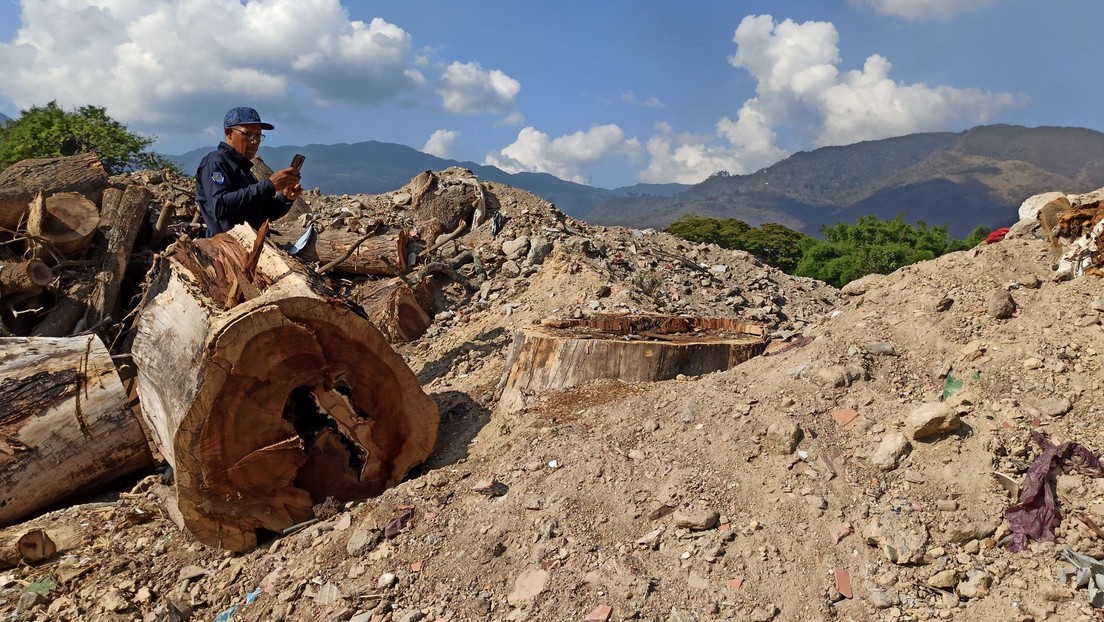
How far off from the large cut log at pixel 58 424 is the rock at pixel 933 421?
4297 mm

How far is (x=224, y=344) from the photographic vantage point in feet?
9.25

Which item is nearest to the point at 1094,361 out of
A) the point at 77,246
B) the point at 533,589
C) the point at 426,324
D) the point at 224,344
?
the point at 533,589

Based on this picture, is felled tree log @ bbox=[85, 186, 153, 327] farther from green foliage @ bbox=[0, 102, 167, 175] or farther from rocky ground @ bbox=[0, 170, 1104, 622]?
green foliage @ bbox=[0, 102, 167, 175]

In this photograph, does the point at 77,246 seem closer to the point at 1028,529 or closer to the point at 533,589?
the point at 533,589

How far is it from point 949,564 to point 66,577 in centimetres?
373

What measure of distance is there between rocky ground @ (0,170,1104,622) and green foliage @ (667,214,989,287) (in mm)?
15996

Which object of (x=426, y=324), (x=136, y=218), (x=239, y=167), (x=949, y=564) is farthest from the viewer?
(x=136, y=218)

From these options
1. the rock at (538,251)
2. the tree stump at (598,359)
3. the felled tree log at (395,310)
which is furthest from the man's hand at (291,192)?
the rock at (538,251)

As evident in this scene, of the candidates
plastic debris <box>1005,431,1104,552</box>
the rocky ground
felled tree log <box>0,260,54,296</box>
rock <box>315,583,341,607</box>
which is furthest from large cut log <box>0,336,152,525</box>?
plastic debris <box>1005,431,1104,552</box>

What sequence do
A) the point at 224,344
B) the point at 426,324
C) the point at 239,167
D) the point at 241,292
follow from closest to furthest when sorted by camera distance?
1. the point at 224,344
2. the point at 241,292
3. the point at 239,167
4. the point at 426,324

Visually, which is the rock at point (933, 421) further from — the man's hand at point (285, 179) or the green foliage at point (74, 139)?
the green foliage at point (74, 139)

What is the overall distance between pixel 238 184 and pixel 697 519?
11.2 ft

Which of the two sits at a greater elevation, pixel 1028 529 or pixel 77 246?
pixel 77 246

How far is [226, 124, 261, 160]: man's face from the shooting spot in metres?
4.19
